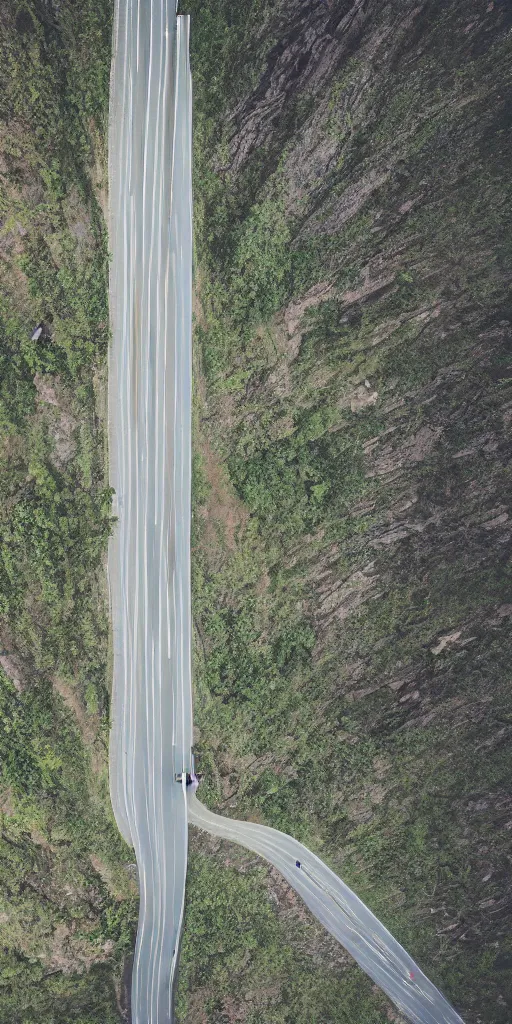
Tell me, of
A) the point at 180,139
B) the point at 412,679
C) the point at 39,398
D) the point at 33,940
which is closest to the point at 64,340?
the point at 39,398

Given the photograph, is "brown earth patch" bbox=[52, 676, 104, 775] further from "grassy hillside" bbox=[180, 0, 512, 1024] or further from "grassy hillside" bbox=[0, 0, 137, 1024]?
"grassy hillside" bbox=[180, 0, 512, 1024]

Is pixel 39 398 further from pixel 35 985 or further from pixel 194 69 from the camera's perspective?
pixel 35 985

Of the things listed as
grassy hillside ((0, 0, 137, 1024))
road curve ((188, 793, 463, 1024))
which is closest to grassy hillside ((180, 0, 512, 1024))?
road curve ((188, 793, 463, 1024))

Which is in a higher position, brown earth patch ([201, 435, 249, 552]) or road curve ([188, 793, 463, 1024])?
brown earth patch ([201, 435, 249, 552])

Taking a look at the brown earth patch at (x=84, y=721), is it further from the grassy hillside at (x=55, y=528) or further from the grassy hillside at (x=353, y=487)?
the grassy hillside at (x=353, y=487)

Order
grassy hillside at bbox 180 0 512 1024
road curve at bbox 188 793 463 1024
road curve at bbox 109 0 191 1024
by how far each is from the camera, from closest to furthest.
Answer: grassy hillside at bbox 180 0 512 1024, road curve at bbox 109 0 191 1024, road curve at bbox 188 793 463 1024

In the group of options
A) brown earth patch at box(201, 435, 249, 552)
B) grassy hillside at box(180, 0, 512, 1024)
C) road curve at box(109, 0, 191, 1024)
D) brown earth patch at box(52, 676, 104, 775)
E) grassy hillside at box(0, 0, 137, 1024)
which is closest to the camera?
grassy hillside at box(180, 0, 512, 1024)
